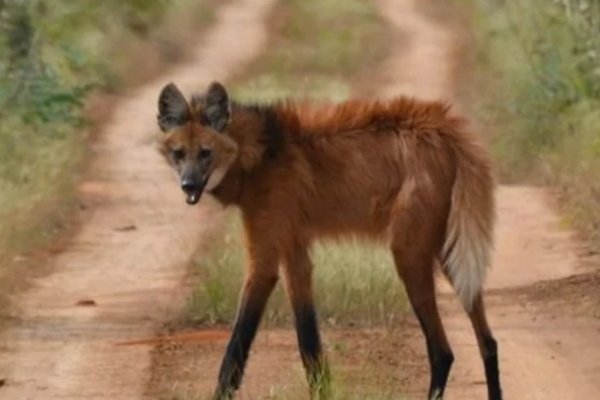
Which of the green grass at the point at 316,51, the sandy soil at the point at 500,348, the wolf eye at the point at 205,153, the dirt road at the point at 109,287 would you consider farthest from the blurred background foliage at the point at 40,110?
the wolf eye at the point at 205,153

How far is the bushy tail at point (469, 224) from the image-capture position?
8.30 meters

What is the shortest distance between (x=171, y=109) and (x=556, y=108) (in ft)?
29.5

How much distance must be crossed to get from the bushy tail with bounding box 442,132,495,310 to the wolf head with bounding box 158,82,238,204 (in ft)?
3.28

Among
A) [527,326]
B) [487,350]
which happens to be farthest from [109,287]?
[487,350]

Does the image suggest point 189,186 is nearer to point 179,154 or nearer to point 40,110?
point 179,154

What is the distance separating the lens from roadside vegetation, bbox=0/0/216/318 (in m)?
13.1

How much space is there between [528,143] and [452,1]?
1716 centimetres

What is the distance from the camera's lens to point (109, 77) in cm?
2461

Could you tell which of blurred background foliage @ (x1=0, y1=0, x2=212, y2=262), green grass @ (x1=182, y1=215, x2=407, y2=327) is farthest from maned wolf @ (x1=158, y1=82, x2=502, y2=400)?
blurred background foliage @ (x1=0, y1=0, x2=212, y2=262)

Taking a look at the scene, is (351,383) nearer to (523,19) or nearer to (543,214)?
(543,214)

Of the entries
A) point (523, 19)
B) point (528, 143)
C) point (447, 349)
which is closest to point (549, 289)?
point (447, 349)

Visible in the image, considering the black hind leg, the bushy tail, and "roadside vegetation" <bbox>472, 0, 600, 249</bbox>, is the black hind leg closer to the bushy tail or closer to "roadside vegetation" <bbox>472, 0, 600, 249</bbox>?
the bushy tail

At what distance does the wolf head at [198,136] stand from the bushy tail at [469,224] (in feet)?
3.28

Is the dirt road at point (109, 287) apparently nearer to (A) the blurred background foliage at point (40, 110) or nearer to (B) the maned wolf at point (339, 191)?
(A) the blurred background foliage at point (40, 110)
